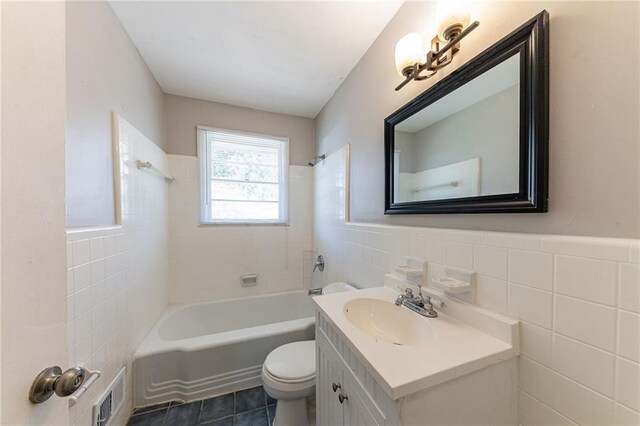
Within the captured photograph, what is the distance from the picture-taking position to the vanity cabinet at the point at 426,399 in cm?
60

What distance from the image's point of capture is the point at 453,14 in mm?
845

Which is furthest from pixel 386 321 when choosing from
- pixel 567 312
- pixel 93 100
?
pixel 93 100

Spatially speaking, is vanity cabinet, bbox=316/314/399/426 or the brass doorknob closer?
the brass doorknob

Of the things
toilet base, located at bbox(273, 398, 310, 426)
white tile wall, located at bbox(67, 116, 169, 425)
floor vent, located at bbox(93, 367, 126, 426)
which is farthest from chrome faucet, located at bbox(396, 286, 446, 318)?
floor vent, located at bbox(93, 367, 126, 426)

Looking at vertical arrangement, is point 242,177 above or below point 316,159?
below

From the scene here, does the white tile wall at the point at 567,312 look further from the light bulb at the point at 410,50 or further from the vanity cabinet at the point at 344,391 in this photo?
the light bulb at the point at 410,50

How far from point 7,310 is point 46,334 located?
0.42 ft

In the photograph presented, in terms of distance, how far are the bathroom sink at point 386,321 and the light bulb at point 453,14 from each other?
1154mm

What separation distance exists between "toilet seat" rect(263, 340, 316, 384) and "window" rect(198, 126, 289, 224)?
1412 millimetres

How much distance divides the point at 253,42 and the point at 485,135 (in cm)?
152

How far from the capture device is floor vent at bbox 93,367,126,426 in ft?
3.59

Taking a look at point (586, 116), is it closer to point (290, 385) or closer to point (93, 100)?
point (290, 385)

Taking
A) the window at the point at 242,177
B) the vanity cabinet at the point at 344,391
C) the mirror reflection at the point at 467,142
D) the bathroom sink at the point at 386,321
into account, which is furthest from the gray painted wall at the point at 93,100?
the mirror reflection at the point at 467,142

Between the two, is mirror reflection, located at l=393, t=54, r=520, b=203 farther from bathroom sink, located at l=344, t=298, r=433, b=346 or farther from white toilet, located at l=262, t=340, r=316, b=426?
white toilet, located at l=262, t=340, r=316, b=426
